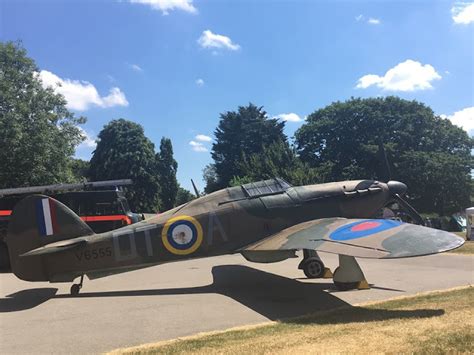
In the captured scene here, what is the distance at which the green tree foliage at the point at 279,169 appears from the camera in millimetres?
34812

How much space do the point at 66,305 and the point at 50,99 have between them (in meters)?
19.4

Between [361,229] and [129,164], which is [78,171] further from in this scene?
[361,229]

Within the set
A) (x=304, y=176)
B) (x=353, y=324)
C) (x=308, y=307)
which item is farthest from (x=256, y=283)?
(x=304, y=176)

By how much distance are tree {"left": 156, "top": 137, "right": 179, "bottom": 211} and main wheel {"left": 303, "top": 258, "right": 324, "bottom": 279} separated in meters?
47.8

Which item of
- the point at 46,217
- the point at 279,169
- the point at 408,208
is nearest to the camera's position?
the point at 46,217

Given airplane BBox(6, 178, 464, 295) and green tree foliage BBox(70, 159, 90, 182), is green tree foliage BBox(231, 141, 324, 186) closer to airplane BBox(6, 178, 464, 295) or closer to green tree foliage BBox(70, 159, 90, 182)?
green tree foliage BBox(70, 159, 90, 182)

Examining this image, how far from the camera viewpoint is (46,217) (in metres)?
9.33

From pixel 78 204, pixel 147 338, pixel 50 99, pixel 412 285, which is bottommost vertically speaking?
pixel 412 285

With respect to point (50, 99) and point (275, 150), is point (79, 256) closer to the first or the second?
point (50, 99)

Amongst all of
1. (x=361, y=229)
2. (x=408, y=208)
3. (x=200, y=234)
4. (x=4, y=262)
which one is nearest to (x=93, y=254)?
(x=200, y=234)

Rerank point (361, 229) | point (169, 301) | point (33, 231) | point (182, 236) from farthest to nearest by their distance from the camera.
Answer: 1. point (182, 236)
2. point (33, 231)
3. point (169, 301)
4. point (361, 229)

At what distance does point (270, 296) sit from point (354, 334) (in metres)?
3.48

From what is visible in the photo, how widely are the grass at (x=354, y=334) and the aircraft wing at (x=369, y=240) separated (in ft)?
3.48

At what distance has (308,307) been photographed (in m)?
7.82
